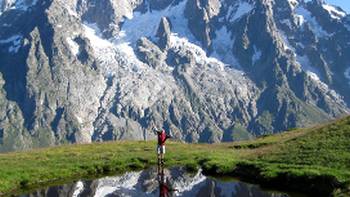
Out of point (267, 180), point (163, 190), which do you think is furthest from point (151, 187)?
point (267, 180)

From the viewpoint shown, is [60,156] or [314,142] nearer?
[314,142]

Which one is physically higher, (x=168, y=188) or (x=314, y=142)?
(x=314, y=142)

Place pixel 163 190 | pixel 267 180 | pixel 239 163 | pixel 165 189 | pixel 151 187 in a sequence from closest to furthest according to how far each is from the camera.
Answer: pixel 163 190 → pixel 165 189 → pixel 267 180 → pixel 151 187 → pixel 239 163

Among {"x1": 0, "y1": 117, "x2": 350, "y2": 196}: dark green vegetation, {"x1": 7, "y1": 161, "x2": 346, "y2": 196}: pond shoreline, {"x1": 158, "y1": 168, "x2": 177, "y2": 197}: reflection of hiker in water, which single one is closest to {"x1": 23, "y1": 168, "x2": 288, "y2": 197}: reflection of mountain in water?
{"x1": 158, "y1": 168, "x2": 177, "y2": 197}: reflection of hiker in water

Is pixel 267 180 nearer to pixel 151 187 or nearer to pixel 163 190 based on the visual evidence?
pixel 163 190

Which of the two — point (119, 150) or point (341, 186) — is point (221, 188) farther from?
point (119, 150)

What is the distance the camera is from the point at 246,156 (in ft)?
212

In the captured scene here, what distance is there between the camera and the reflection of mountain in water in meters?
49.5

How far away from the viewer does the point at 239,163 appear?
2350 inches

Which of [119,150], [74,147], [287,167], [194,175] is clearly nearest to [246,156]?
[194,175]

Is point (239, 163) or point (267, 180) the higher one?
point (239, 163)

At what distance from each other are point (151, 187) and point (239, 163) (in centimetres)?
1135

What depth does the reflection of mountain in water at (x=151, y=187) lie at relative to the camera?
49.5 metres

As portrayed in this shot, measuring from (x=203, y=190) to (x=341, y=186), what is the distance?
12.8 metres
